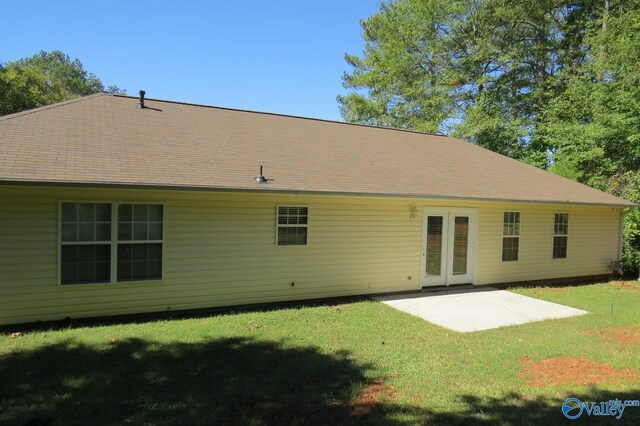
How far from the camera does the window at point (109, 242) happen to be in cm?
675

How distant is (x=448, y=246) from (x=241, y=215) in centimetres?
548

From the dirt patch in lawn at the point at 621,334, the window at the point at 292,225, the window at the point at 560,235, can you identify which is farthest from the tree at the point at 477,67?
the window at the point at 292,225

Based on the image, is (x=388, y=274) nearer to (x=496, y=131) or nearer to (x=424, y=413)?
(x=424, y=413)

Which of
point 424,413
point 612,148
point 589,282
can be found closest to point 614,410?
point 424,413

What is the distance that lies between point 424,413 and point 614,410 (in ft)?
6.45

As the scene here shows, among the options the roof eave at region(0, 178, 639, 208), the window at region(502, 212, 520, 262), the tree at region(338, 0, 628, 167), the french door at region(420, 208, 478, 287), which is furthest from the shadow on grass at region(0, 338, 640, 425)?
the tree at region(338, 0, 628, 167)

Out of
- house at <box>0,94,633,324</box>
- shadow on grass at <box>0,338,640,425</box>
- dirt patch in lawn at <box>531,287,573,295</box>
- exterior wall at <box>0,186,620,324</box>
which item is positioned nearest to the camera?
shadow on grass at <box>0,338,640,425</box>

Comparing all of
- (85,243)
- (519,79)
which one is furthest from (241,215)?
(519,79)

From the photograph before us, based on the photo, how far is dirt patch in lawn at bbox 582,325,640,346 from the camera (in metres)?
6.50

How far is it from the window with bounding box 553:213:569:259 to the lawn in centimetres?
509

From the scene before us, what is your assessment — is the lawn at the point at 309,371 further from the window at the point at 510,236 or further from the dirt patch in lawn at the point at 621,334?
the window at the point at 510,236

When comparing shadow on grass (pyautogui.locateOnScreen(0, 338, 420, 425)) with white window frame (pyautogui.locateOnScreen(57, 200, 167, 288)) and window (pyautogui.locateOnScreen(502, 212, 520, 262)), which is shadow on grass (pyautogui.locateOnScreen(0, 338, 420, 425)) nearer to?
white window frame (pyautogui.locateOnScreen(57, 200, 167, 288))

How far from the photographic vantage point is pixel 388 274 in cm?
970

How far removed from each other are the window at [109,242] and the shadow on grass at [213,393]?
158cm
